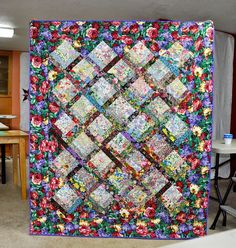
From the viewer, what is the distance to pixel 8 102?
8.44 metres

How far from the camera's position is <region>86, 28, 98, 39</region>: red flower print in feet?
9.51

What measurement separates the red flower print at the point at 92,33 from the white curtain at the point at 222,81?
11.0ft

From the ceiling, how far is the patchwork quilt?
1538 millimetres

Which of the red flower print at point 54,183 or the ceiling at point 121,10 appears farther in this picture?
the ceiling at point 121,10

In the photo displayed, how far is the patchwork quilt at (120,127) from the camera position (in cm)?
291

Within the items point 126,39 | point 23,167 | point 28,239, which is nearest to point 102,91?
point 126,39

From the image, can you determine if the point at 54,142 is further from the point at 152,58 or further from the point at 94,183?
the point at 152,58

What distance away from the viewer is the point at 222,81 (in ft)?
19.1

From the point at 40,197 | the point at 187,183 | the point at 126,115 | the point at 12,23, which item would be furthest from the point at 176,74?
the point at 12,23

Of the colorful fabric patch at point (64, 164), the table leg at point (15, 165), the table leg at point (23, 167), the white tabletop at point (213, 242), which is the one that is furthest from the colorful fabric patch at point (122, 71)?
the table leg at point (15, 165)

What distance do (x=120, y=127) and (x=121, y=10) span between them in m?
2.22

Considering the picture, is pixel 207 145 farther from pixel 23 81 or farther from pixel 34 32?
pixel 23 81

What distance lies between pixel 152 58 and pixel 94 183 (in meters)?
1.10

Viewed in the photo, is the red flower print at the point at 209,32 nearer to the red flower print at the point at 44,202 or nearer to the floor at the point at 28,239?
the floor at the point at 28,239
